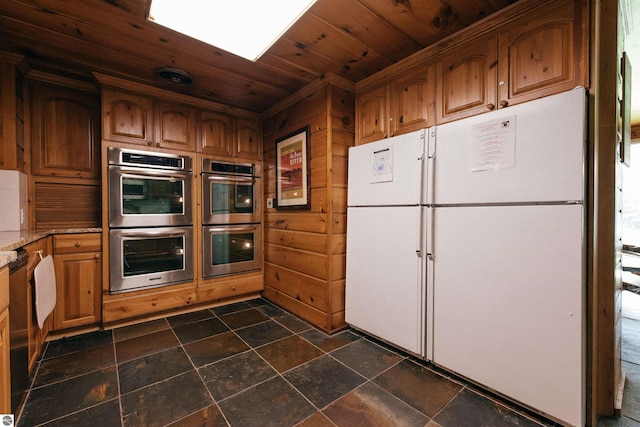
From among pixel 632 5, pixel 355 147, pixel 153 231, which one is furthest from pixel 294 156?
pixel 632 5

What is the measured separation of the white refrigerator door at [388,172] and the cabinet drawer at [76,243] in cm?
220

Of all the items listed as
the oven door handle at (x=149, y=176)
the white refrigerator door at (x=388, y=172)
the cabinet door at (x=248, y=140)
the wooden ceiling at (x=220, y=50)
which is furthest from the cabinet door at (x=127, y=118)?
the white refrigerator door at (x=388, y=172)

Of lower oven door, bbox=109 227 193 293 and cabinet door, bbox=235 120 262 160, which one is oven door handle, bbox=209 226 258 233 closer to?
lower oven door, bbox=109 227 193 293

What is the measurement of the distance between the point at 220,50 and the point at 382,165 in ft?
4.80

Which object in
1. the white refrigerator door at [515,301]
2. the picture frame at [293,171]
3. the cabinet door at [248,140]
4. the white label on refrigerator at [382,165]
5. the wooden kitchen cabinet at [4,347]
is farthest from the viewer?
the cabinet door at [248,140]

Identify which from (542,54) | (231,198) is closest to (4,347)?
(231,198)

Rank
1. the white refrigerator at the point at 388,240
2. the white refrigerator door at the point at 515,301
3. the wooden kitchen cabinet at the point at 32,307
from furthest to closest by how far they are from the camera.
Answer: the white refrigerator at the point at 388,240 → the wooden kitchen cabinet at the point at 32,307 → the white refrigerator door at the point at 515,301

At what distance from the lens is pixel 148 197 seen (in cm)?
256

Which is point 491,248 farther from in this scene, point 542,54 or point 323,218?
point 323,218

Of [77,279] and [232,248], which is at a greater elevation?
[232,248]

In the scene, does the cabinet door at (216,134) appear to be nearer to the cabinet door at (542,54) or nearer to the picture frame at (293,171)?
the picture frame at (293,171)

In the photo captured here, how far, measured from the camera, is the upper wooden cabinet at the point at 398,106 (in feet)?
6.43

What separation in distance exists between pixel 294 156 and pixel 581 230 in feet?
7.19

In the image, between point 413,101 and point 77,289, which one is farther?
point 77,289
